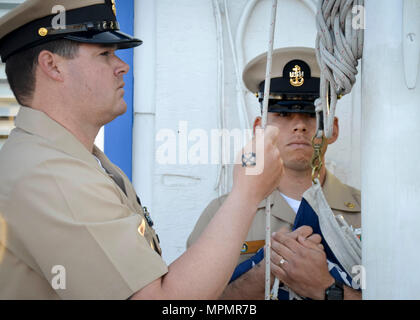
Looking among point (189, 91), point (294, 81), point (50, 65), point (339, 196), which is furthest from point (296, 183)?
point (50, 65)

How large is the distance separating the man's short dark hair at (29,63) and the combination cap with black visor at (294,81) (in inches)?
42.6

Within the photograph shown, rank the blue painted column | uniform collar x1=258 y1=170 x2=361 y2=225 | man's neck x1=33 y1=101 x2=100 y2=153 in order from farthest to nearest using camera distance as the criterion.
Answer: the blue painted column < uniform collar x1=258 y1=170 x2=361 y2=225 < man's neck x1=33 y1=101 x2=100 y2=153

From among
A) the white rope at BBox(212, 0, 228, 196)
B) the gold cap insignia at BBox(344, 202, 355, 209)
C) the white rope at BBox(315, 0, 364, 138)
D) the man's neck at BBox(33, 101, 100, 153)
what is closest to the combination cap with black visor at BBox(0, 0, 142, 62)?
the man's neck at BBox(33, 101, 100, 153)

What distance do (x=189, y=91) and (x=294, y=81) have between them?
0.55 meters

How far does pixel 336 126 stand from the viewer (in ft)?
7.13

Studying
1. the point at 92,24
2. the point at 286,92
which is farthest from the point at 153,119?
the point at 92,24

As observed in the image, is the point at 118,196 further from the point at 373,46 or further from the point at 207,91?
the point at 207,91

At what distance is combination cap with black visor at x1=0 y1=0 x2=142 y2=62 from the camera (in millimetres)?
1218

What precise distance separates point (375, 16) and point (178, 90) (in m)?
1.45

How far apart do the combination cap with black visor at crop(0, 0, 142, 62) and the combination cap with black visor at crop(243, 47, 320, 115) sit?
38.7 inches

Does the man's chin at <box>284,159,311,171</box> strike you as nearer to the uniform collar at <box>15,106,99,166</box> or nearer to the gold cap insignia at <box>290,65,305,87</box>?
the gold cap insignia at <box>290,65,305,87</box>

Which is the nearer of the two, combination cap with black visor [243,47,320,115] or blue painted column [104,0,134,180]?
combination cap with black visor [243,47,320,115]

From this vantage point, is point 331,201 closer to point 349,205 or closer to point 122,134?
point 349,205

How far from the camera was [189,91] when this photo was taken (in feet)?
7.80
